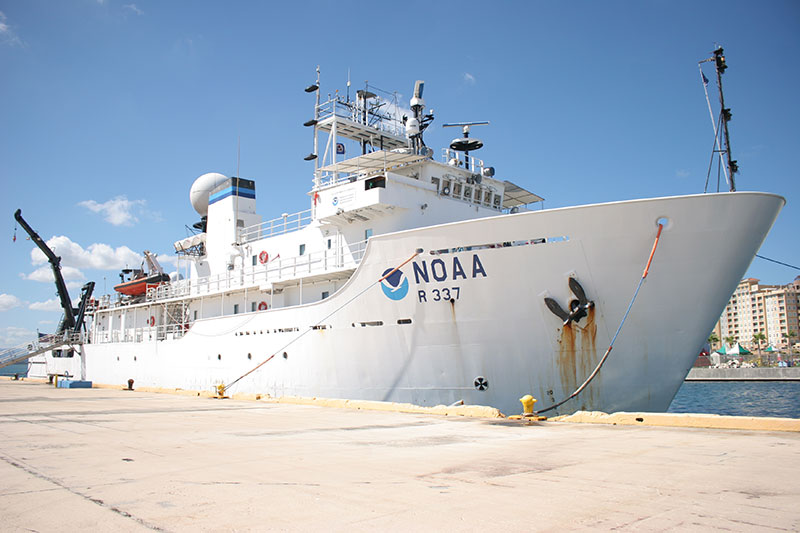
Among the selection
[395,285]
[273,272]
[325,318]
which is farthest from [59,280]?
[395,285]

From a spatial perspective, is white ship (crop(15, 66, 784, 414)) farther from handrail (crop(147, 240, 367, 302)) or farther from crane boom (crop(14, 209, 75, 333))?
crane boom (crop(14, 209, 75, 333))

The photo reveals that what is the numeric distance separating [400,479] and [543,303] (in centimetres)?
731

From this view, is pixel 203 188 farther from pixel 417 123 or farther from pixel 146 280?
pixel 417 123

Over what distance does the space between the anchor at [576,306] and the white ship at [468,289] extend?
0.09ft

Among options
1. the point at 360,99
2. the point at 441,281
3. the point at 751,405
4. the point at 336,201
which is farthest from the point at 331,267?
the point at 751,405

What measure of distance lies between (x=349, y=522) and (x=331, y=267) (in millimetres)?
13898

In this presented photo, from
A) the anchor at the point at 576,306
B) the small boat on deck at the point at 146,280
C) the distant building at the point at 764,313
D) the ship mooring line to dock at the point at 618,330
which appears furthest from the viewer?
the distant building at the point at 764,313

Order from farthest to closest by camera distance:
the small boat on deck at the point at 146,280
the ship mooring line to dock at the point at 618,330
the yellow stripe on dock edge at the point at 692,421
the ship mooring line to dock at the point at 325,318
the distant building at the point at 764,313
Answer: the distant building at the point at 764,313 < the small boat on deck at the point at 146,280 < the ship mooring line to dock at the point at 325,318 < the ship mooring line to dock at the point at 618,330 < the yellow stripe on dock edge at the point at 692,421

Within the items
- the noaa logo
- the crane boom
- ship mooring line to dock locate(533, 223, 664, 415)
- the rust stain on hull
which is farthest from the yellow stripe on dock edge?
the crane boom

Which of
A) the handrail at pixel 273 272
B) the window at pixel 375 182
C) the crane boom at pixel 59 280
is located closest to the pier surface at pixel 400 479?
the handrail at pixel 273 272

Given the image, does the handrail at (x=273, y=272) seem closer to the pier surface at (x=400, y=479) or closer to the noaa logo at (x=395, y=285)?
the noaa logo at (x=395, y=285)

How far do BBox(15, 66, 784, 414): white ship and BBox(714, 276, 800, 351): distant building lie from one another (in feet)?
445

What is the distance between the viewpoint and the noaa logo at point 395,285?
13590 mm

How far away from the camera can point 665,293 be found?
11148mm
